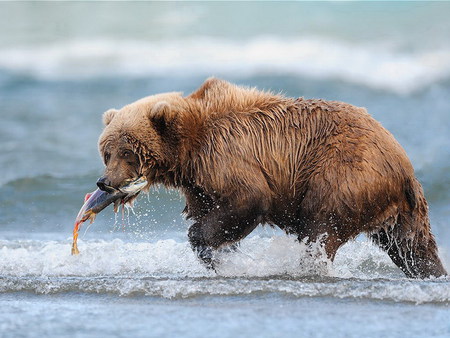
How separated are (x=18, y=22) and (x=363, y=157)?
17.9 meters

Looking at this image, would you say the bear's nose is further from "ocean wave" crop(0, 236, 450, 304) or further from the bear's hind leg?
the bear's hind leg

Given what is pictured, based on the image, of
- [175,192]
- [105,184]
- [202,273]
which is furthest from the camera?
[175,192]

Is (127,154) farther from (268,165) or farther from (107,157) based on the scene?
(268,165)

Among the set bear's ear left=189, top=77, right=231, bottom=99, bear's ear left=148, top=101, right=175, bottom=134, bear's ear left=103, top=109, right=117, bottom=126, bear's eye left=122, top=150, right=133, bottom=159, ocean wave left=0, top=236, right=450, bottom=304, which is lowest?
ocean wave left=0, top=236, right=450, bottom=304

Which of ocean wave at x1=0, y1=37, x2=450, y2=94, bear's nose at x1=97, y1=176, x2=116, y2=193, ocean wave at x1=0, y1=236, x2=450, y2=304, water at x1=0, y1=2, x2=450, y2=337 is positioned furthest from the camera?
ocean wave at x1=0, y1=37, x2=450, y2=94

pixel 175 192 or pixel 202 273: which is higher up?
pixel 202 273

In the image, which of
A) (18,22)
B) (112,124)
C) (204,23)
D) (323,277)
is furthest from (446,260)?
(18,22)

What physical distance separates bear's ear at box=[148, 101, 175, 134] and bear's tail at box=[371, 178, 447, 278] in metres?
1.75

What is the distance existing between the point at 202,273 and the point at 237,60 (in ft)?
41.7

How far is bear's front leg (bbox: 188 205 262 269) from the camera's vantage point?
255 inches

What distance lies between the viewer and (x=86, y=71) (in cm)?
1911

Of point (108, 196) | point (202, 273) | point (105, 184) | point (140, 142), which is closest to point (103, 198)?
point (108, 196)

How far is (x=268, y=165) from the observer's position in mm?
6629

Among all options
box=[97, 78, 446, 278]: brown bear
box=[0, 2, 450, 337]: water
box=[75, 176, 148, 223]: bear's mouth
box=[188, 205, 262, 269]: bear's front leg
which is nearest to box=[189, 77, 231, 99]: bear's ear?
box=[97, 78, 446, 278]: brown bear
